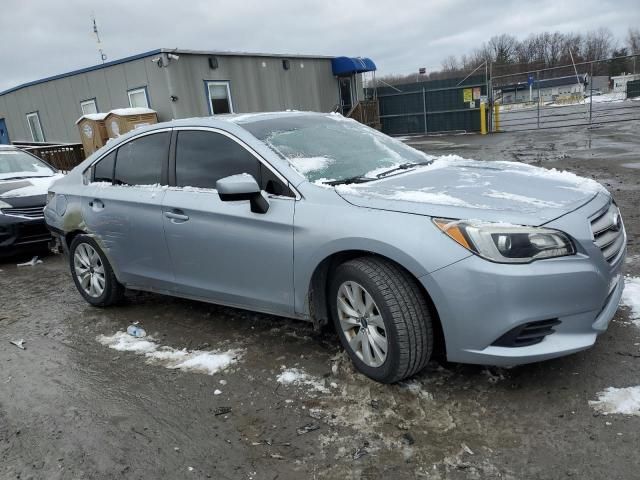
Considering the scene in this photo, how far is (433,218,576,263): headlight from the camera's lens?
2555 mm

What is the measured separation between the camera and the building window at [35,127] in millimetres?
20016

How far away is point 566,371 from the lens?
2.97 m

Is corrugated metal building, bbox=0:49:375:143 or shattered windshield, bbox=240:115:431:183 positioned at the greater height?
corrugated metal building, bbox=0:49:375:143

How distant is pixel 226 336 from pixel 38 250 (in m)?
5.19

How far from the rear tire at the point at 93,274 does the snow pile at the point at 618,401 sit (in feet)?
12.7

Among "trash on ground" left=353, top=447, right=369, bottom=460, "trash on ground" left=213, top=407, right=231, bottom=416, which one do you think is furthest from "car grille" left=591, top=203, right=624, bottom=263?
"trash on ground" left=213, top=407, right=231, bottom=416

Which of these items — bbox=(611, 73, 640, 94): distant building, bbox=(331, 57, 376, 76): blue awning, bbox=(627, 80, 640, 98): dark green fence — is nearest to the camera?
bbox=(331, 57, 376, 76): blue awning

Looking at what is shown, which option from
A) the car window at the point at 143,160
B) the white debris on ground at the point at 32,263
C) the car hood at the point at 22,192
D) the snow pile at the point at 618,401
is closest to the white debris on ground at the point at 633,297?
the snow pile at the point at 618,401

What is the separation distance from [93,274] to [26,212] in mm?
3047

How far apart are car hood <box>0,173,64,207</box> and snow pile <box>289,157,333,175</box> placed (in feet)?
17.4

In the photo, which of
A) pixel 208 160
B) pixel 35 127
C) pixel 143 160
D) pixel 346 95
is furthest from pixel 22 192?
pixel 346 95

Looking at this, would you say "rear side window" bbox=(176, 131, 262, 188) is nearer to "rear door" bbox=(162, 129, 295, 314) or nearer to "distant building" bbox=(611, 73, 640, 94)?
"rear door" bbox=(162, 129, 295, 314)

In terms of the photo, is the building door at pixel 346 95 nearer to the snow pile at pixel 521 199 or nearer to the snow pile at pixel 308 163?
the snow pile at pixel 308 163

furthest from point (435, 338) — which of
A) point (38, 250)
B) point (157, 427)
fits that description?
point (38, 250)
